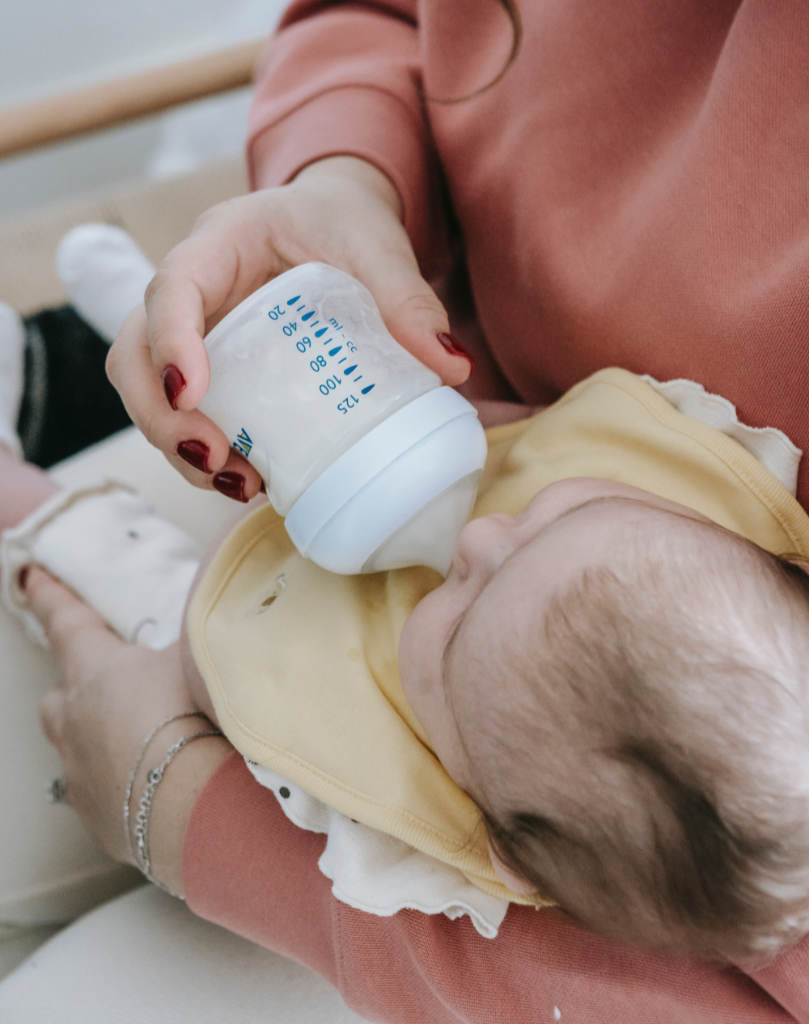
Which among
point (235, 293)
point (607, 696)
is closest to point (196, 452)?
point (235, 293)

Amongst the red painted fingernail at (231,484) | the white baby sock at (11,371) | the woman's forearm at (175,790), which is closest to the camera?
the red painted fingernail at (231,484)

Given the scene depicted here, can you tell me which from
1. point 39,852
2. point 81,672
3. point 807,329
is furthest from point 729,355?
point 39,852

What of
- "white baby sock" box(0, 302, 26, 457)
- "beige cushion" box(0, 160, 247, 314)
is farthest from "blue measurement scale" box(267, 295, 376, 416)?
"beige cushion" box(0, 160, 247, 314)

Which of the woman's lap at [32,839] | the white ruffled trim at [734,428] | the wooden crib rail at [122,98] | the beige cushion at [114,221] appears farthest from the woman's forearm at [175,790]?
the wooden crib rail at [122,98]

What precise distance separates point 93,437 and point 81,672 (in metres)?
0.43

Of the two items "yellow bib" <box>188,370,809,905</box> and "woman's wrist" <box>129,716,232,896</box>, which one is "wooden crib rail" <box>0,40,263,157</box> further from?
"woman's wrist" <box>129,716,232,896</box>

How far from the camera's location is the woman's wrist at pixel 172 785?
29.4 inches

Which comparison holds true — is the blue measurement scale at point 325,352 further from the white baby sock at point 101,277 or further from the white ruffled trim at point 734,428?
the white baby sock at point 101,277

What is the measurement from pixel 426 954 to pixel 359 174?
0.65m

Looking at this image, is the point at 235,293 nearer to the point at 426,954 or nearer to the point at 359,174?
the point at 359,174

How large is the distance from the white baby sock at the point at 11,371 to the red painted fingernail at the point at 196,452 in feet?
1.89

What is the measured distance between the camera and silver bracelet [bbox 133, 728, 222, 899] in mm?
758

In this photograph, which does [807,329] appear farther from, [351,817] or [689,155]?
[351,817]

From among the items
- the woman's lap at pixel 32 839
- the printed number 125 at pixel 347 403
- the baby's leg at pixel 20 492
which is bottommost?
the woman's lap at pixel 32 839
